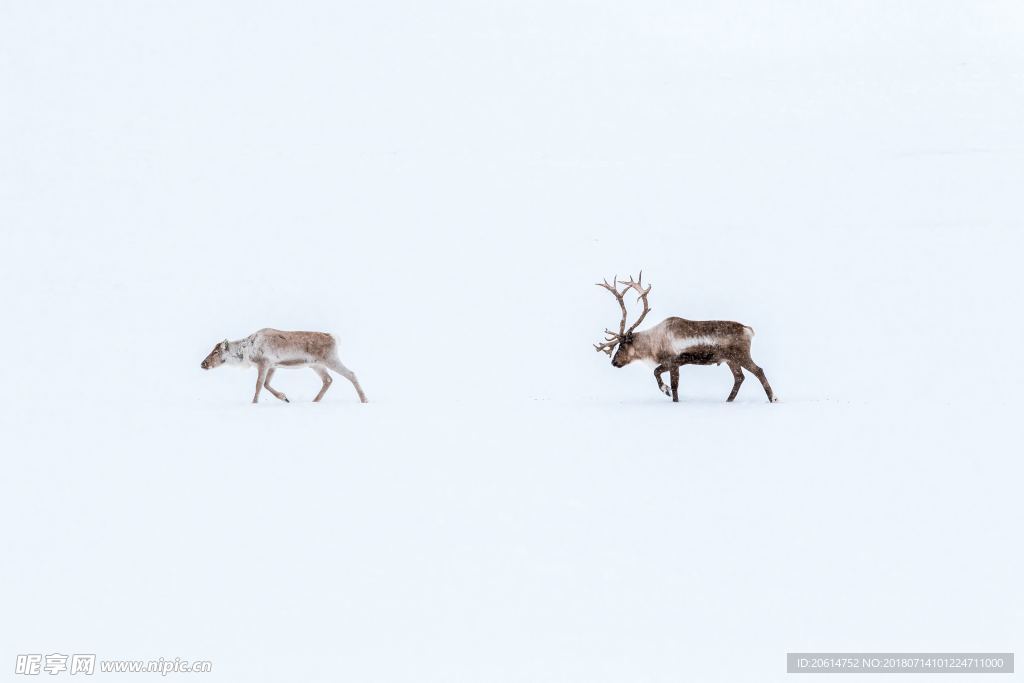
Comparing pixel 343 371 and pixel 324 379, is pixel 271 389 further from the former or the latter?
pixel 343 371

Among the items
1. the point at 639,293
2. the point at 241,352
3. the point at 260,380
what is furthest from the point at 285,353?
the point at 639,293

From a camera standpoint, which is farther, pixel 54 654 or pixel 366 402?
pixel 366 402

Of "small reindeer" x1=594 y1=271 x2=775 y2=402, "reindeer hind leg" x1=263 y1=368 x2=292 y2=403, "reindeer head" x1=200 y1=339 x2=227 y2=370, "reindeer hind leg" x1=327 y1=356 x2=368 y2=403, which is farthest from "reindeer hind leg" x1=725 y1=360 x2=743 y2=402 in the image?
"reindeer head" x1=200 y1=339 x2=227 y2=370

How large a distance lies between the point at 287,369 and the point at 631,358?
4.45 metres

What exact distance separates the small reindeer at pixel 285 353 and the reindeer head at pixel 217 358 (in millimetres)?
113

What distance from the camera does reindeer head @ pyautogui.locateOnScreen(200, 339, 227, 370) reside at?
16.7 m

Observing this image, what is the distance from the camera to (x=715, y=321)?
15.5 meters

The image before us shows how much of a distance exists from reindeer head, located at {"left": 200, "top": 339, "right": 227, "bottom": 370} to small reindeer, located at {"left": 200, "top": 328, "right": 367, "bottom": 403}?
0.11 metres

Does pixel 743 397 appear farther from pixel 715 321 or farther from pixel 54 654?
pixel 54 654

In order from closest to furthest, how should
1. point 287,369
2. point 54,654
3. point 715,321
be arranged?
point 54,654
point 715,321
point 287,369

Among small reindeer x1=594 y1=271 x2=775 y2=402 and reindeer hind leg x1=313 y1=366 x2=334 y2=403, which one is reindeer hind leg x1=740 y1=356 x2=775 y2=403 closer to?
small reindeer x1=594 y1=271 x2=775 y2=402

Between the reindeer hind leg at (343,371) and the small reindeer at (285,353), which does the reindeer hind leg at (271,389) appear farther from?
the reindeer hind leg at (343,371)

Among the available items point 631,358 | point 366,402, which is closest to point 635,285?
point 631,358

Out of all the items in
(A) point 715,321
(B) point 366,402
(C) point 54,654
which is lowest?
(C) point 54,654
